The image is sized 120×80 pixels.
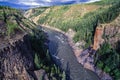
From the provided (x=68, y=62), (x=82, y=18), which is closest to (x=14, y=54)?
(x=68, y=62)

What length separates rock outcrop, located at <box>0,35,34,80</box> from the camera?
155 ft

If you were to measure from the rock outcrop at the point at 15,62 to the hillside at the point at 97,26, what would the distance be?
73.5 feet

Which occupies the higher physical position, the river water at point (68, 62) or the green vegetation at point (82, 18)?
the green vegetation at point (82, 18)

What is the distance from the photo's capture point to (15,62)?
49219 mm

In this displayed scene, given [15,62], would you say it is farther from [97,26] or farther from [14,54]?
[97,26]

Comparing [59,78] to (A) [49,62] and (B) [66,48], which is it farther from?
(B) [66,48]

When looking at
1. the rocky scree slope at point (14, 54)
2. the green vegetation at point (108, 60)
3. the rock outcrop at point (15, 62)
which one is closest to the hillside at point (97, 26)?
the green vegetation at point (108, 60)

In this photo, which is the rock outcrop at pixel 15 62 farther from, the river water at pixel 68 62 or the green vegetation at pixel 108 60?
the green vegetation at pixel 108 60

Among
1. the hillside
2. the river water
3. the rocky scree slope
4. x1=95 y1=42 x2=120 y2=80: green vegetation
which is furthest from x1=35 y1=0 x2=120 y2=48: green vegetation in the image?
the rocky scree slope

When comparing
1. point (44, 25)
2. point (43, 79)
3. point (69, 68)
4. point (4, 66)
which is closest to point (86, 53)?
point (69, 68)

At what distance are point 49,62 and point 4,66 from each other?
1399 cm

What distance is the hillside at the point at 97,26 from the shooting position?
233ft

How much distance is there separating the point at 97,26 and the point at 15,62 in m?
40.1

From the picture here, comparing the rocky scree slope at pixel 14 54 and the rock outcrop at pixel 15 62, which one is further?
the rocky scree slope at pixel 14 54
